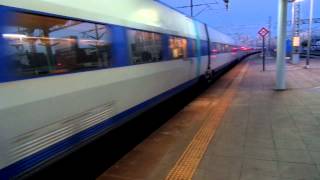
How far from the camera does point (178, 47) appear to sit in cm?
1103

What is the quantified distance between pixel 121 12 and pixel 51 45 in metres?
2.27

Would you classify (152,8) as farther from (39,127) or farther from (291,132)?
(39,127)

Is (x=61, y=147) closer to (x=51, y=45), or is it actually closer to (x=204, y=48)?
(x=51, y=45)

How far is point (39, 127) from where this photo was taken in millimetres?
3955

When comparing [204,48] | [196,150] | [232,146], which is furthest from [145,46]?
[204,48]

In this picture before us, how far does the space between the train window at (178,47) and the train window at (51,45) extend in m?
4.55

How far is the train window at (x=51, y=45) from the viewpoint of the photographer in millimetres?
3787

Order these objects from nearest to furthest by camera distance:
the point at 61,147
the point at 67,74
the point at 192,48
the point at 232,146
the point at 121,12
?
the point at 61,147
the point at 67,74
the point at 232,146
the point at 121,12
the point at 192,48

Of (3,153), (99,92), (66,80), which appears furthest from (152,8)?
(3,153)

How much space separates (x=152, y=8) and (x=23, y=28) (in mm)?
4956

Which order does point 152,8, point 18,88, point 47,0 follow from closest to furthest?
point 18,88
point 47,0
point 152,8

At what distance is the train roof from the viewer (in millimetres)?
4238

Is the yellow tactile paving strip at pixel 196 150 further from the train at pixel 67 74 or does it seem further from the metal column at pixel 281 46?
the metal column at pixel 281 46

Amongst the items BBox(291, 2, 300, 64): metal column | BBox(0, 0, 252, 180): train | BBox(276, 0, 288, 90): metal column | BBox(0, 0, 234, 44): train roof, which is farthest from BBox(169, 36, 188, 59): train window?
BBox(291, 2, 300, 64): metal column
